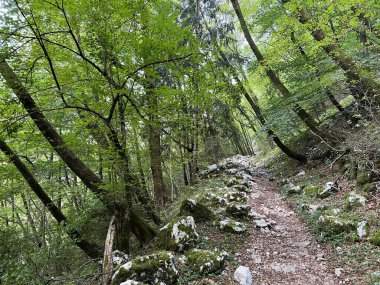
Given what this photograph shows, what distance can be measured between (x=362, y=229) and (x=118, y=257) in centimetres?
453

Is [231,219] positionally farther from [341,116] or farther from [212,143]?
[212,143]

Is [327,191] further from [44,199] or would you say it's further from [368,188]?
[44,199]

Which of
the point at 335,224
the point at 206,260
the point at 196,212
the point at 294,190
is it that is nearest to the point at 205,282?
the point at 206,260

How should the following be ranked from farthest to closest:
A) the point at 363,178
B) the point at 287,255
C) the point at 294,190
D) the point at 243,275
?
the point at 294,190
the point at 363,178
the point at 287,255
the point at 243,275

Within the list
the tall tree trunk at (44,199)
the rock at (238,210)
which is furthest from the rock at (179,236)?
the tall tree trunk at (44,199)

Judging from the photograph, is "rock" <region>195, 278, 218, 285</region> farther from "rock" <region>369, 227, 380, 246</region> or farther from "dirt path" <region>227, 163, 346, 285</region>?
"rock" <region>369, 227, 380, 246</region>

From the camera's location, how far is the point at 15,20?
3.58 meters

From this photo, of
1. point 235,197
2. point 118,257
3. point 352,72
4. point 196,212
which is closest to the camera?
point 118,257

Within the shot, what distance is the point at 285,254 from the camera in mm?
4562

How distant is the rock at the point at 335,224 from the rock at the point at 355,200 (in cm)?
55

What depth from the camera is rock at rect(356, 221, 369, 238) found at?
407 centimetres

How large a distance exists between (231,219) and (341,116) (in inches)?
249

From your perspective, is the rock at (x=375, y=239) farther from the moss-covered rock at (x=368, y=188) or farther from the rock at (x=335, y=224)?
the moss-covered rock at (x=368, y=188)

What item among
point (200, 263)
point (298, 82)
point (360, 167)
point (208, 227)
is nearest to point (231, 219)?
point (208, 227)
